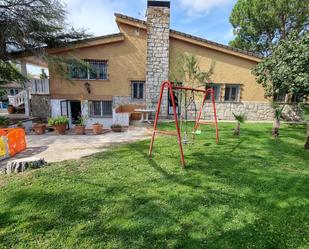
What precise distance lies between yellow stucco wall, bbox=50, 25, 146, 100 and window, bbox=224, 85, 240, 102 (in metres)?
5.74

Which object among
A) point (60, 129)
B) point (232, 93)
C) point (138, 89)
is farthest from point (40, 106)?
point (232, 93)

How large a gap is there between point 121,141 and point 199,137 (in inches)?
133

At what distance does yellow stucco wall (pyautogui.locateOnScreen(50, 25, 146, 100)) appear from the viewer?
1278cm

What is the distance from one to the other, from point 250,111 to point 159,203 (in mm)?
12376

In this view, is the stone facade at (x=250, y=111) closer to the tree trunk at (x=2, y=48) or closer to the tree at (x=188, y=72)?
the tree at (x=188, y=72)

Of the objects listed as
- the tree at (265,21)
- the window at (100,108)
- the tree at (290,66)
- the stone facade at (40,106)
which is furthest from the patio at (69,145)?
the tree at (265,21)

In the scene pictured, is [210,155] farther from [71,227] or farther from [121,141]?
[71,227]

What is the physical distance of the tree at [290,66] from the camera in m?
8.93

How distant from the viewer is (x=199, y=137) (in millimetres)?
8898

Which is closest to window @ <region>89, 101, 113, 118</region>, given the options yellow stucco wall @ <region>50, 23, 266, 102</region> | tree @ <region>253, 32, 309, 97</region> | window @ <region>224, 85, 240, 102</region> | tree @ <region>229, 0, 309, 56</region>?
yellow stucco wall @ <region>50, 23, 266, 102</region>

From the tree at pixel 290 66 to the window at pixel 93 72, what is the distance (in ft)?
31.2

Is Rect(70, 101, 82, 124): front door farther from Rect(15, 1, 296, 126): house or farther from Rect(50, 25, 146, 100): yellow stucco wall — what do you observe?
Rect(50, 25, 146, 100): yellow stucco wall

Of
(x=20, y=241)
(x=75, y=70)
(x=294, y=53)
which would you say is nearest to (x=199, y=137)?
(x=294, y=53)

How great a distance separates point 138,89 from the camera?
13.5m
